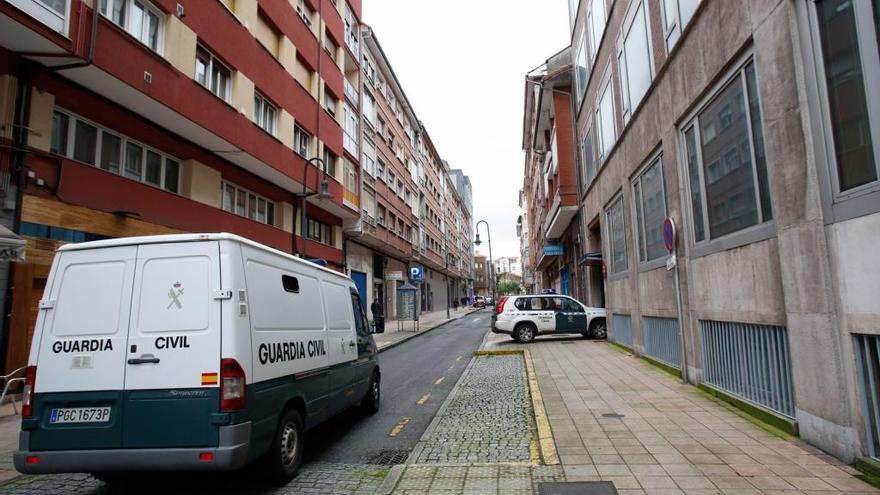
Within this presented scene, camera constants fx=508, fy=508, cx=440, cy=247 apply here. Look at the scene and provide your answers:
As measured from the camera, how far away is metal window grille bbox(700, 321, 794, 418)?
5656mm

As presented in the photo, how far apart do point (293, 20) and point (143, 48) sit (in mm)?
9652

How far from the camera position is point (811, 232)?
15.5 feet

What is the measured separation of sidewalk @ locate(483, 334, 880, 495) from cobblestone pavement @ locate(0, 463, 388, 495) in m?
1.93

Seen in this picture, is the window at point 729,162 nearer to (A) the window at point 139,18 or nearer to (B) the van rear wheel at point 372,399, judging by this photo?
(B) the van rear wheel at point 372,399

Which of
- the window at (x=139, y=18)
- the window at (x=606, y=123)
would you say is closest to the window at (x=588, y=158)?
the window at (x=606, y=123)

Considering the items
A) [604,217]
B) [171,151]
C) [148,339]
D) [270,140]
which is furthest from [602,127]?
[148,339]

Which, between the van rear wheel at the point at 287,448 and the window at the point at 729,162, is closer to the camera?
the van rear wheel at the point at 287,448

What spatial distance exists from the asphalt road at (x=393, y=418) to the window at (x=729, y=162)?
508cm

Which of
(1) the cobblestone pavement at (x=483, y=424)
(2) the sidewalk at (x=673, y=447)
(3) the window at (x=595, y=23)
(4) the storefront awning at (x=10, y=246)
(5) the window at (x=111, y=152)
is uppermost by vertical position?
(3) the window at (x=595, y=23)

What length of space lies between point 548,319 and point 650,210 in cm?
792

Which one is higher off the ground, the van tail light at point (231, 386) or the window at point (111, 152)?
the window at point (111, 152)

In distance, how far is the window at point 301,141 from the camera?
66.7 ft

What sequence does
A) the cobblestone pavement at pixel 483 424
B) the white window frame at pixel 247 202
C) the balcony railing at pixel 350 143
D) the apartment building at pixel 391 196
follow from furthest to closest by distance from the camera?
the apartment building at pixel 391 196 → the balcony railing at pixel 350 143 → the white window frame at pixel 247 202 → the cobblestone pavement at pixel 483 424

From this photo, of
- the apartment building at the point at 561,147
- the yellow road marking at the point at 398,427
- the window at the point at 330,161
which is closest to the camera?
the yellow road marking at the point at 398,427
